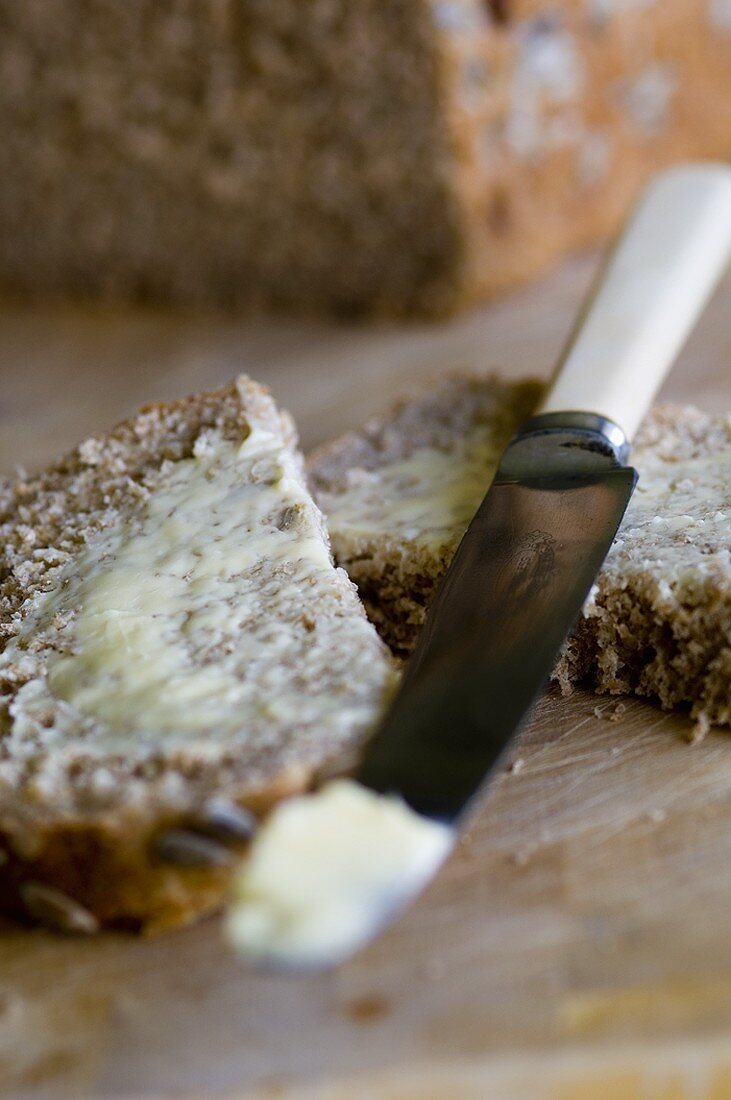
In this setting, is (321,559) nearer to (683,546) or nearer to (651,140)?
(683,546)

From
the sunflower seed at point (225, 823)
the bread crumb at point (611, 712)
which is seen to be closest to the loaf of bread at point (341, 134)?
the bread crumb at point (611, 712)

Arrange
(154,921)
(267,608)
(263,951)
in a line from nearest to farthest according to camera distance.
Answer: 1. (263,951)
2. (154,921)
3. (267,608)

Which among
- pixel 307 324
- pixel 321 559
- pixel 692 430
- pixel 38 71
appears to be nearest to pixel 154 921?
pixel 321 559

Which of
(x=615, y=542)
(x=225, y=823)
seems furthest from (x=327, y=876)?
(x=615, y=542)

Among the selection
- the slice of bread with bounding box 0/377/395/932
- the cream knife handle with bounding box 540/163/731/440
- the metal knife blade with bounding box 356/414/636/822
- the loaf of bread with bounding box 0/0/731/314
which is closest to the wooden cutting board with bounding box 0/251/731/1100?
the slice of bread with bounding box 0/377/395/932

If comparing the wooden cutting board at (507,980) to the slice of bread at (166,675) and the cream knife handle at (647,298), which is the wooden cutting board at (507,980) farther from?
the cream knife handle at (647,298)
